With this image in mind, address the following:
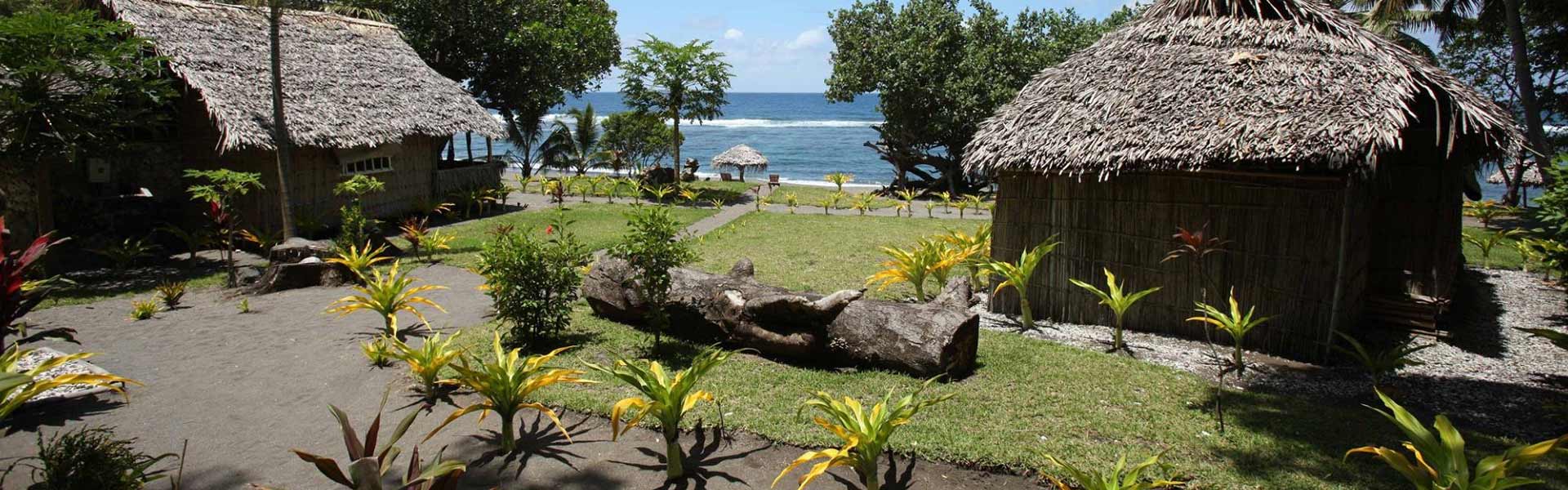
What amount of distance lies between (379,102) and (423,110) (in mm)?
1111

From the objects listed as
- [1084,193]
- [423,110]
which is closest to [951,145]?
[423,110]

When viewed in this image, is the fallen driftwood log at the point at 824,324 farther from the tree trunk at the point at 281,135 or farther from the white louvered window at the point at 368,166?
the white louvered window at the point at 368,166

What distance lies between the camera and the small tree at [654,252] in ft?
23.7

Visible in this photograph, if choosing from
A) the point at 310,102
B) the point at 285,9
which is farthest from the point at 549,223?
the point at 285,9

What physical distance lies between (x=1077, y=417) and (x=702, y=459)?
276 cm

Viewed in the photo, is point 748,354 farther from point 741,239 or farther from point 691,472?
point 741,239

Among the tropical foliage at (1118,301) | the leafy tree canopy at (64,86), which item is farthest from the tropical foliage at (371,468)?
the leafy tree canopy at (64,86)

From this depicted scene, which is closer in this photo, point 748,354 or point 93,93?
point 748,354

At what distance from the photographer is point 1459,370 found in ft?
24.4

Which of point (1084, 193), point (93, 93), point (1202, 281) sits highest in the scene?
point (93, 93)

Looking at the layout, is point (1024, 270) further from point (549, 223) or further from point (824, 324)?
point (549, 223)

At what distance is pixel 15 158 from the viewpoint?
1000cm

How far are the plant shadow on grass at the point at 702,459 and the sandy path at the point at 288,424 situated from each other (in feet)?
0.04

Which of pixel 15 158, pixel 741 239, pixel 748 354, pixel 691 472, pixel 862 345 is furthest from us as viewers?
pixel 741 239
